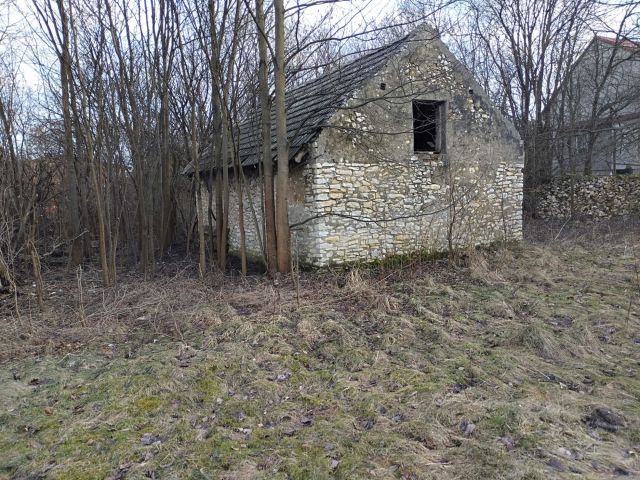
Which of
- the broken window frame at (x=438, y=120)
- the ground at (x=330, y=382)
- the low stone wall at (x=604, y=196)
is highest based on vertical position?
the broken window frame at (x=438, y=120)

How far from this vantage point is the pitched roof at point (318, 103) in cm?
973

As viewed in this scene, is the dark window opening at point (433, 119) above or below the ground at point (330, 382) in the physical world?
above

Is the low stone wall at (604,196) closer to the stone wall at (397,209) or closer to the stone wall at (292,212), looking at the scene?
the stone wall at (397,209)

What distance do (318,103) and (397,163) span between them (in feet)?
7.82

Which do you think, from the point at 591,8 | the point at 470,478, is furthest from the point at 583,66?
the point at 470,478

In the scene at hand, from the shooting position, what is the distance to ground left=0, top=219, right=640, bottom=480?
3291mm

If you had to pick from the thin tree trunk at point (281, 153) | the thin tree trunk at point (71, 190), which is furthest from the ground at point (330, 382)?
the thin tree trunk at point (71, 190)

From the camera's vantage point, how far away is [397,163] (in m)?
10.4

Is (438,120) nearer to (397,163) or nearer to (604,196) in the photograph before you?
(397,163)

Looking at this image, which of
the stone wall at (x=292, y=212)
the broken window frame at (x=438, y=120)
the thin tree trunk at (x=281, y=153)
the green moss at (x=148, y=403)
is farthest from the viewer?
the broken window frame at (x=438, y=120)

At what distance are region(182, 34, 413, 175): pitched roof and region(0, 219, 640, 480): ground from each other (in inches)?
131

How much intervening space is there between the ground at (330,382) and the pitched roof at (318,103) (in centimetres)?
333

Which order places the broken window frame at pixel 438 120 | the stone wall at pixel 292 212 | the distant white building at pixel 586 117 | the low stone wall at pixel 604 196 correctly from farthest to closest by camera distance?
the distant white building at pixel 586 117 → the low stone wall at pixel 604 196 → the broken window frame at pixel 438 120 → the stone wall at pixel 292 212

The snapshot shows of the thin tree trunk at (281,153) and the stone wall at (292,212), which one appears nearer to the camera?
the thin tree trunk at (281,153)
